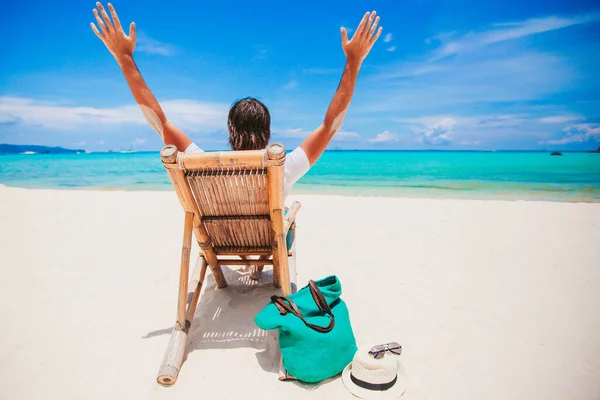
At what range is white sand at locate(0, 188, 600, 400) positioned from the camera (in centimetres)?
197

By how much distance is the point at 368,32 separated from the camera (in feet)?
7.04

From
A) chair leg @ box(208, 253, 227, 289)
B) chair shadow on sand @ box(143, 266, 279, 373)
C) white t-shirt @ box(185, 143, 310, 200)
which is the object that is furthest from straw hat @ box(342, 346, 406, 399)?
chair leg @ box(208, 253, 227, 289)

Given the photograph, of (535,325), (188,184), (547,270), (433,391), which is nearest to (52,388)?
(188,184)

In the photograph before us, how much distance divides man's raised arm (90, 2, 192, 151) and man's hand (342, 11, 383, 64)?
4.53 ft

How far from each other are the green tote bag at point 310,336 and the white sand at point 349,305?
0.41 feet

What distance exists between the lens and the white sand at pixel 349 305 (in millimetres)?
1966

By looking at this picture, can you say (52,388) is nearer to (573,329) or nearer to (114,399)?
(114,399)

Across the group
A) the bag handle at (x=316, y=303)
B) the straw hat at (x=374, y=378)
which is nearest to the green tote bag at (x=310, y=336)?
the bag handle at (x=316, y=303)

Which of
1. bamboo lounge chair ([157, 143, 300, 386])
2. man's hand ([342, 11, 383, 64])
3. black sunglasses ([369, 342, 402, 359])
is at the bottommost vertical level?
black sunglasses ([369, 342, 402, 359])

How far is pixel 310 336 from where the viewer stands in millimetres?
1866

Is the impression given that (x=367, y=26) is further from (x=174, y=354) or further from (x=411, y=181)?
(x=411, y=181)

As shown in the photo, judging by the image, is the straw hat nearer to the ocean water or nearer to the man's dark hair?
the man's dark hair

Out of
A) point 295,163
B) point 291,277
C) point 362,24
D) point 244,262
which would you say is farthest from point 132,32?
point 291,277

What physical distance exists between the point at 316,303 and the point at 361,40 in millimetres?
1773
